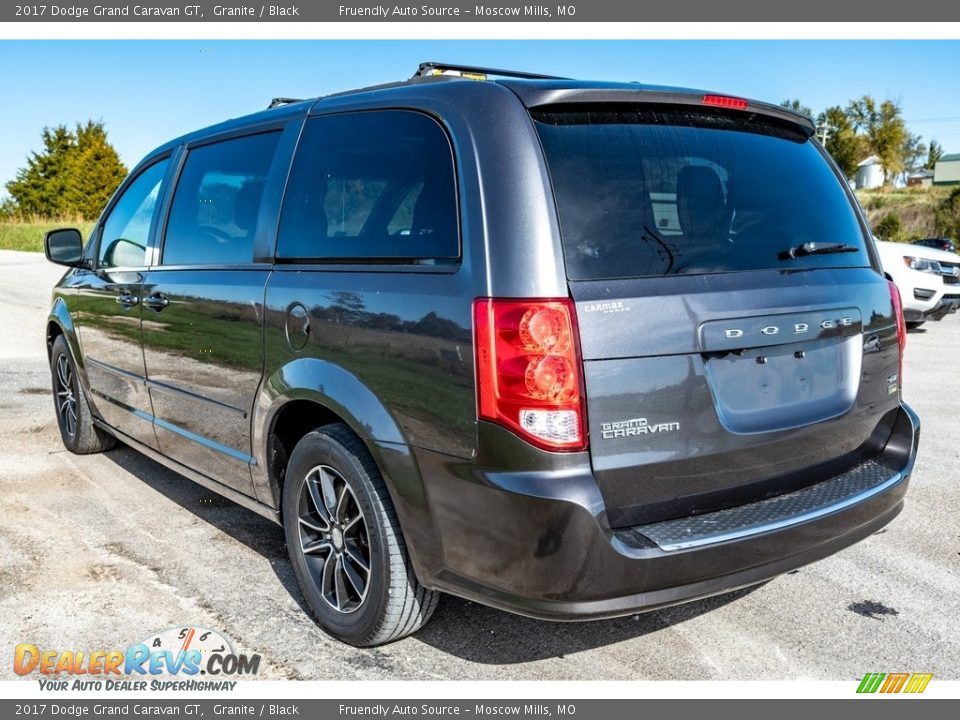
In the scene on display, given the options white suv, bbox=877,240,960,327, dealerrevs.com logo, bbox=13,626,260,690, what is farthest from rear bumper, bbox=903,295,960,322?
dealerrevs.com logo, bbox=13,626,260,690

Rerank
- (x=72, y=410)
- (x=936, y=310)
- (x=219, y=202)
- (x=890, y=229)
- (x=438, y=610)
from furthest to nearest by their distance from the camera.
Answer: (x=890, y=229) < (x=936, y=310) < (x=72, y=410) < (x=219, y=202) < (x=438, y=610)

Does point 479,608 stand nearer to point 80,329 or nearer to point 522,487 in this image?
point 522,487

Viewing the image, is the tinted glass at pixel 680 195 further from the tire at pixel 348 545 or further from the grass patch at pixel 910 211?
the grass patch at pixel 910 211

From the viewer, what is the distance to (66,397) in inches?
227

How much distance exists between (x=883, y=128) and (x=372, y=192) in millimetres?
58284

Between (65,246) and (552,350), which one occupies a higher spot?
(65,246)

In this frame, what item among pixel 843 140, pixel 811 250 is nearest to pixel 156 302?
pixel 811 250

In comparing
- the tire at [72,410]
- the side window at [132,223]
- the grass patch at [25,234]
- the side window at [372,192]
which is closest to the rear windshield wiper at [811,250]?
the side window at [372,192]

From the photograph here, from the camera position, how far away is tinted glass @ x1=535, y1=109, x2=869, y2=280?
256 cm

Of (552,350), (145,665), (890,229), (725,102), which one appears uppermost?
(890,229)

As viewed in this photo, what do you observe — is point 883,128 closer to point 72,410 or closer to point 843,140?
point 843,140

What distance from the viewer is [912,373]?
8523 millimetres

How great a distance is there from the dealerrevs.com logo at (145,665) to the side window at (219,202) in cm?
152

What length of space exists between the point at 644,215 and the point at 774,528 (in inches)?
40.5
